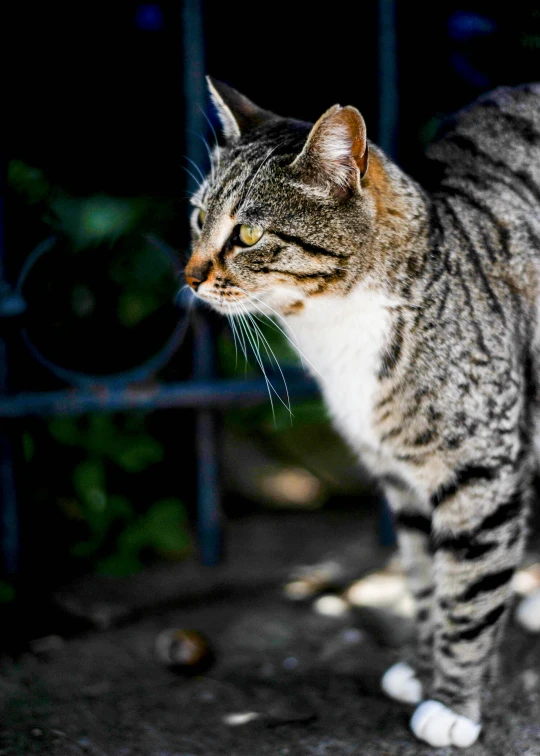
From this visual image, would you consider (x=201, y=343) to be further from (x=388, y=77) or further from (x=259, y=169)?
(x=388, y=77)

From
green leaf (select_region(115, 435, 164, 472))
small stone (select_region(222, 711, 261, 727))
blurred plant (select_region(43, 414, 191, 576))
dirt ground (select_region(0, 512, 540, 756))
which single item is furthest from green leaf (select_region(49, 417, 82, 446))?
small stone (select_region(222, 711, 261, 727))

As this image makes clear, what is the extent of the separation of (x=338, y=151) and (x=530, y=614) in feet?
4.87

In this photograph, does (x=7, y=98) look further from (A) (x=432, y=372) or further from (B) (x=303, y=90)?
(A) (x=432, y=372)

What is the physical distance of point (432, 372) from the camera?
1.68 meters

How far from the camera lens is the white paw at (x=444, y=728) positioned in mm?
1715

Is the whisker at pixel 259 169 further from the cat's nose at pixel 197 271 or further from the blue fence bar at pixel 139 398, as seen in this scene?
the blue fence bar at pixel 139 398

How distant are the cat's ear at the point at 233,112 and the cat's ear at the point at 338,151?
13.3 inches

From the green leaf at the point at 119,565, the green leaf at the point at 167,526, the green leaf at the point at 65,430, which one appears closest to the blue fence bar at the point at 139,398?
the green leaf at the point at 65,430

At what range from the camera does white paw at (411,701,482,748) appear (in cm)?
171

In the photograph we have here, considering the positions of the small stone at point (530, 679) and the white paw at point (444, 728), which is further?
the small stone at point (530, 679)

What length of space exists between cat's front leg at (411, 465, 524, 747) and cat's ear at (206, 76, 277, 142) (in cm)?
107

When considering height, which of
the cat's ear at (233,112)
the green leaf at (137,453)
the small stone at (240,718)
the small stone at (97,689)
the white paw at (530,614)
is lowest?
the small stone at (240,718)

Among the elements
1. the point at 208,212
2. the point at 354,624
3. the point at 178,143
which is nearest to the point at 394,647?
the point at 354,624

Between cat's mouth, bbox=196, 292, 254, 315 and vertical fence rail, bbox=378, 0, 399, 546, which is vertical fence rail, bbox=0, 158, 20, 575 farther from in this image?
vertical fence rail, bbox=378, 0, 399, 546
